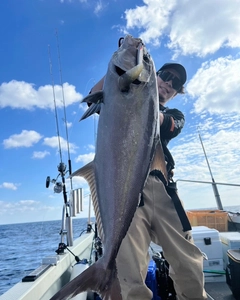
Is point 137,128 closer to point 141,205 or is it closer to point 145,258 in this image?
point 141,205

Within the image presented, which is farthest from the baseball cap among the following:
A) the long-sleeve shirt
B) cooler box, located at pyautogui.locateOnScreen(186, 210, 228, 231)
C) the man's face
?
cooler box, located at pyautogui.locateOnScreen(186, 210, 228, 231)

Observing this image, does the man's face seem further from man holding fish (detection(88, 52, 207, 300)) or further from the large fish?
the large fish

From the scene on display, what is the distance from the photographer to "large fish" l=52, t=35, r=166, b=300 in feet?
5.80

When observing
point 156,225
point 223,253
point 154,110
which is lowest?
point 223,253

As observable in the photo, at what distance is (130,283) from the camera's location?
2.34 metres

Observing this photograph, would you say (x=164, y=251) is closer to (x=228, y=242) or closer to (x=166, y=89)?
(x=166, y=89)

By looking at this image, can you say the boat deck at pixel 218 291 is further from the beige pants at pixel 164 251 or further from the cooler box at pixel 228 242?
→ the beige pants at pixel 164 251

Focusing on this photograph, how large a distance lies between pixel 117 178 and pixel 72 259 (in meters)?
3.64

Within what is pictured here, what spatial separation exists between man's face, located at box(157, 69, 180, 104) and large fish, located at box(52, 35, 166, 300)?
0.91m

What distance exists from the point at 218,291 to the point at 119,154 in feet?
10.5

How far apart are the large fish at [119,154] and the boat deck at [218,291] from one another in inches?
94.5

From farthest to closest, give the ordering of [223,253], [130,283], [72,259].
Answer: [72,259], [223,253], [130,283]

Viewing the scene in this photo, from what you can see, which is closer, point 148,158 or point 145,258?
point 148,158

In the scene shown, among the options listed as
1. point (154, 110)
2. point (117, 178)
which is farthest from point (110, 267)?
point (154, 110)
